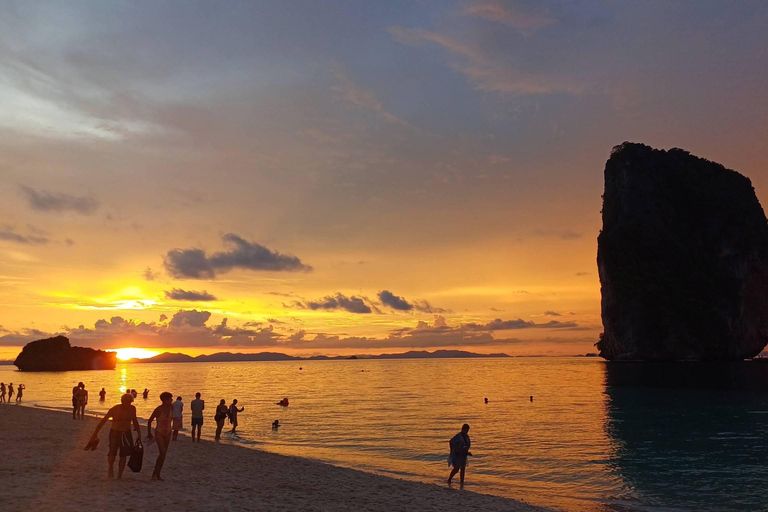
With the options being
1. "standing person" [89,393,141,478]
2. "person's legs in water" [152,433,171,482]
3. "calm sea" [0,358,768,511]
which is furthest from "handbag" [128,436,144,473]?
"calm sea" [0,358,768,511]

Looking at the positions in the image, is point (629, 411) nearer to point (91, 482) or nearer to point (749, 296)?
point (91, 482)

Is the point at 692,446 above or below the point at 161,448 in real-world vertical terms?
below

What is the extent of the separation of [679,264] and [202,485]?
147557mm

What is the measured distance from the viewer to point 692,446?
97.9 ft

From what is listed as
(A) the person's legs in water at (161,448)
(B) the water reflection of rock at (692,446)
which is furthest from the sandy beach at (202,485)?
(B) the water reflection of rock at (692,446)

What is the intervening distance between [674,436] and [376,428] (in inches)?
783

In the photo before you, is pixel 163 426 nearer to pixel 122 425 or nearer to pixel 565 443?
pixel 122 425

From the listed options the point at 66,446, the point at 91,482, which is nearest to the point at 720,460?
the point at 91,482

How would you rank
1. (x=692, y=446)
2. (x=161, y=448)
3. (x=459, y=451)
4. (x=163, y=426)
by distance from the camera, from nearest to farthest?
(x=161, y=448) → (x=163, y=426) → (x=459, y=451) → (x=692, y=446)

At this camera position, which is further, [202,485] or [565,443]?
[565,443]

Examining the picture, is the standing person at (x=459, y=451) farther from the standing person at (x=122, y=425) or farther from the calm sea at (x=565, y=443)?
the standing person at (x=122, y=425)

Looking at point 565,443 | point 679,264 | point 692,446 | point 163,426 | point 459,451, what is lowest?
point 565,443

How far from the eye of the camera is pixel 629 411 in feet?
156

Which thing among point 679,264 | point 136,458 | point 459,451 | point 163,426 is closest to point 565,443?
point 459,451
